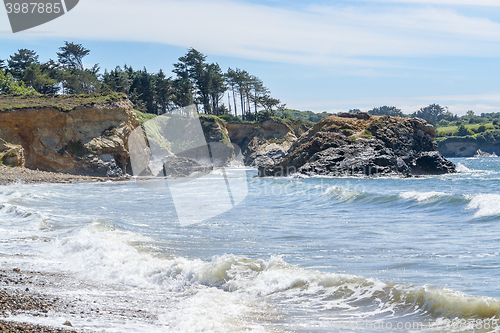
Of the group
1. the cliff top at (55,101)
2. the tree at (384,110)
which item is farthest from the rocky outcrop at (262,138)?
the tree at (384,110)

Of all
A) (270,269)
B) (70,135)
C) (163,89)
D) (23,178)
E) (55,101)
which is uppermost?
(163,89)

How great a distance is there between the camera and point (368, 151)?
31.8 m

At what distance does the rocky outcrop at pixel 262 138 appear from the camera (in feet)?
207

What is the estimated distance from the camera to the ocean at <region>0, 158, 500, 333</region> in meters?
4.51

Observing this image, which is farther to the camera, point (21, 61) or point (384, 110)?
point (384, 110)

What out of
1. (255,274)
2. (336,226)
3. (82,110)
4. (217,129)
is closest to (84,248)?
(255,274)

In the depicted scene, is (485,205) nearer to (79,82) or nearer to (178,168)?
(178,168)

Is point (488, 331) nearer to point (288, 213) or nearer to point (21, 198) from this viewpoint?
point (288, 213)

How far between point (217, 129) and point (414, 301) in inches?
2216

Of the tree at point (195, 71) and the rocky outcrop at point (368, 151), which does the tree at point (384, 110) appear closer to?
the tree at point (195, 71)

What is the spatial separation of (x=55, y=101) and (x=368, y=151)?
26.4 m

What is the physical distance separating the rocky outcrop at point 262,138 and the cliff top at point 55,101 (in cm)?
2961

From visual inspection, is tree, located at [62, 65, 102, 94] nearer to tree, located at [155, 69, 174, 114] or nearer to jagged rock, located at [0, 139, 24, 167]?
tree, located at [155, 69, 174, 114]

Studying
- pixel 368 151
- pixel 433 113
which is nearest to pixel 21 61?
pixel 368 151
